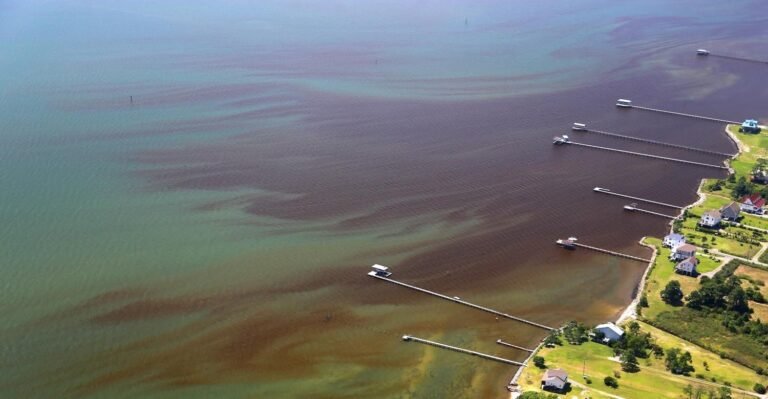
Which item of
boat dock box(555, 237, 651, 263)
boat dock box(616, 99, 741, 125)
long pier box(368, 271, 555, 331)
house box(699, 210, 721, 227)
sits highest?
boat dock box(616, 99, 741, 125)

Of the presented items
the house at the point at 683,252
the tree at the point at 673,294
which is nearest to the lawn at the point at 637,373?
the tree at the point at 673,294

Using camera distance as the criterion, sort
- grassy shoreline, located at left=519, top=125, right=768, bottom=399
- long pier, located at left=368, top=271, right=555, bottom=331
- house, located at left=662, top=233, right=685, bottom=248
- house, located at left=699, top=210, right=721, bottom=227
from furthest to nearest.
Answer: house, located at left=699, top=210, right=721, bottom=227
house, located at left=662, top=233, right=685, bottom=248
long pier, located at left=368, top=271, right=555, bottom=331
grassy shoreline, located at left=519, top=125, right=768, bottom=399

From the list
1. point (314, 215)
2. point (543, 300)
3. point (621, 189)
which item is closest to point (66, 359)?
point (314, 215)

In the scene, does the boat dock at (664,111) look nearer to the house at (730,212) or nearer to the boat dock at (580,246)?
the house at (730,212)

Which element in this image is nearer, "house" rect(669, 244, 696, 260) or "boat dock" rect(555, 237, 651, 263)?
"house" rect(669, 244, 696, 260)

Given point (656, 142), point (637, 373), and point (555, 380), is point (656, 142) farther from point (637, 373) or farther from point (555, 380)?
point (555, 380)

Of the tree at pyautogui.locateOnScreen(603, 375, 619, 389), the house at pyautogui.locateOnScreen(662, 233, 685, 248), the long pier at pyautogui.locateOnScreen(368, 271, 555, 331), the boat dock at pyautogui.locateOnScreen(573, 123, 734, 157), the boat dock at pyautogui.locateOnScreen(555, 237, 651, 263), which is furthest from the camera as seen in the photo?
the boat dock at pyautogui.locateOnScreen(573, 123, 734, 157)

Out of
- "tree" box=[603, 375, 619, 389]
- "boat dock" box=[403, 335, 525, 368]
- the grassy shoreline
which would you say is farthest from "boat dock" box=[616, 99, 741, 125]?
"tree" box=[603, 375, 619, 389]

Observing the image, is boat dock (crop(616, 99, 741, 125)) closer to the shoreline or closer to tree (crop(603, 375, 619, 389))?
the shoreline

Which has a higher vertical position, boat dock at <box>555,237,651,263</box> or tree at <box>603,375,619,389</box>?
boat dock at <box>555,237,651,263</box>
